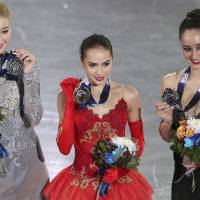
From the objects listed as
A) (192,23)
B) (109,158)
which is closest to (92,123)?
(109,158)

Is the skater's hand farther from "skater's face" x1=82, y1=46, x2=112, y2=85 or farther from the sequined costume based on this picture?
the sequined costume

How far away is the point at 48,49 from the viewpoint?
8711mm

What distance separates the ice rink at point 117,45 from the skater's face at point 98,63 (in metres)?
1.60

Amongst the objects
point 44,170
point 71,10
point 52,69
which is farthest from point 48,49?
point 44,170

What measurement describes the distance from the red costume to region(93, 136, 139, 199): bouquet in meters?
0.17

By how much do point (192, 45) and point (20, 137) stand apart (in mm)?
1390

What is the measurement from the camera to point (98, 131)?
16.7 feet

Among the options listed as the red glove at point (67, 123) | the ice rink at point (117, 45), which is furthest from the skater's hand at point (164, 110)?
the ice rink at point (117, 45)

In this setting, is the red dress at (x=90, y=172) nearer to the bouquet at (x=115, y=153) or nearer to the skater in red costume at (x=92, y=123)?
the skater in red costume at (x=92, y=123)

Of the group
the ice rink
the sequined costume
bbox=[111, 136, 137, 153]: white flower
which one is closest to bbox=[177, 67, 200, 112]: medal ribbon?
bbox=[111, 136, 137, 153]: white flower

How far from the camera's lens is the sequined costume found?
5039 mm

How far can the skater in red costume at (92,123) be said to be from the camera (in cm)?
502

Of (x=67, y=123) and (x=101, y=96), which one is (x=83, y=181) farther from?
(x=101, y=96)

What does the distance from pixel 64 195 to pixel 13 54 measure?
1.06 metres
